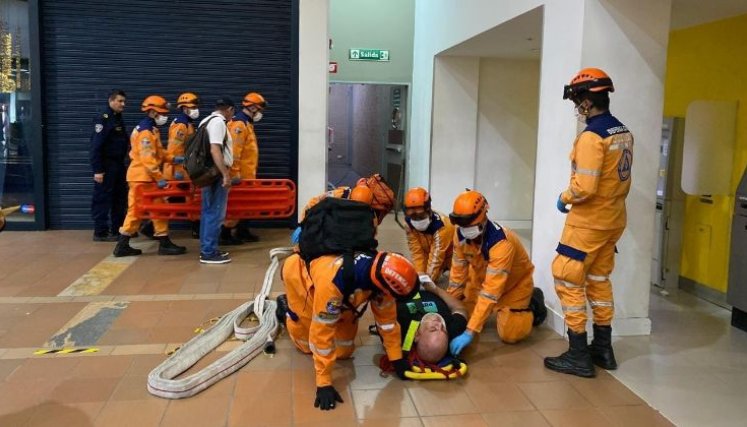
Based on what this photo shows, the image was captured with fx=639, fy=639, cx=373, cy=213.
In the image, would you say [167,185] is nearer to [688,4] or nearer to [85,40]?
[85,40]

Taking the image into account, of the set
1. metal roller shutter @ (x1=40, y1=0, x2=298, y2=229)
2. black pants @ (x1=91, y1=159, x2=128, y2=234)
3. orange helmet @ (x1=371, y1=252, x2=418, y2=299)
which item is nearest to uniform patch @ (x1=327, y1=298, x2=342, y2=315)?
orange helmet @ (x1=371, y1=252, x2=418, y2=299)

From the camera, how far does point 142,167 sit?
6574 mm

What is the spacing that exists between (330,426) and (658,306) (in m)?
3.34

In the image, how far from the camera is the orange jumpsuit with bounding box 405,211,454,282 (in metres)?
5.00

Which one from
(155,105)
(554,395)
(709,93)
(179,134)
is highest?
(709,93)

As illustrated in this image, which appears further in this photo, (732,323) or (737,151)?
(737,151)

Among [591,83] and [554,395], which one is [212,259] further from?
[591,83]

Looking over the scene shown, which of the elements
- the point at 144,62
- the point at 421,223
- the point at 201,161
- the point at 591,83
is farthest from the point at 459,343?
the point at 144,62

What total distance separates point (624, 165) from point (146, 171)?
→ 475 centimetres

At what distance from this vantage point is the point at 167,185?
664 centimetres

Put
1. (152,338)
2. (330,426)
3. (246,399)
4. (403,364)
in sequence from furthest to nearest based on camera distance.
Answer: (152,338) → (403,364) → (246,399) → (330,426)

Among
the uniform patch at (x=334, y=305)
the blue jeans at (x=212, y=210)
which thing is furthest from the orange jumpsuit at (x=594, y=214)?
the blue jeans at (x=212, y=210)

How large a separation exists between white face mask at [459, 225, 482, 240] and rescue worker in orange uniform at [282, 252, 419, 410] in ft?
2.67

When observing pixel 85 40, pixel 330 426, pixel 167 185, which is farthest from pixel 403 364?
pixel 85 40
